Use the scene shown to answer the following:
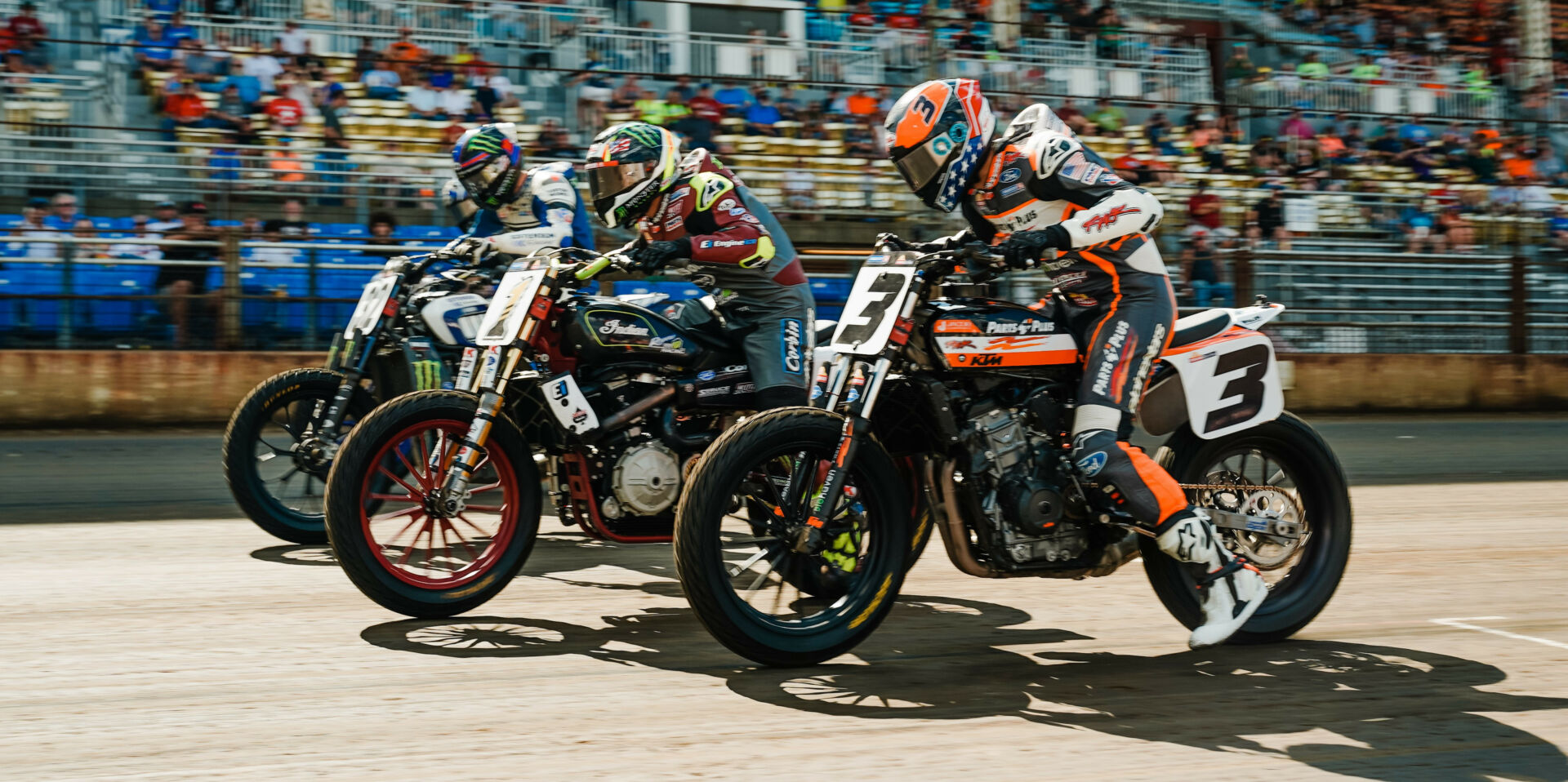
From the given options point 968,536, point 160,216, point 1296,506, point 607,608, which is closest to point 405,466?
point 607,608

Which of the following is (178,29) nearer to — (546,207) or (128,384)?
(128,384)

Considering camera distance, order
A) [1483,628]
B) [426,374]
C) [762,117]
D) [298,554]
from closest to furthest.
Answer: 1. [1483,628]
2. [298,554]
3. [426,374]
4. [762,117]

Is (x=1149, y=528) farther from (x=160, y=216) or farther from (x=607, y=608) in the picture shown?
(x=160, y=216)

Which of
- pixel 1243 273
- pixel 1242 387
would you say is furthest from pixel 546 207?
pixel 1243 273

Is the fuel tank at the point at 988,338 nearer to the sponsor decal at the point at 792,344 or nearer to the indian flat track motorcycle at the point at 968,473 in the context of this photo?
the indian flat track motorcycle at the point at 968,473

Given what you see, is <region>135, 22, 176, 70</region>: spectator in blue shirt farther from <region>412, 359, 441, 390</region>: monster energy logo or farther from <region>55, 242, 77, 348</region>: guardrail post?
<region>412, 359, 441, 390</region>: monster energy logo

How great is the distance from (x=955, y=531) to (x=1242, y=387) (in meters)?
1.19

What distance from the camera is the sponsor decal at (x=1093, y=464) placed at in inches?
187

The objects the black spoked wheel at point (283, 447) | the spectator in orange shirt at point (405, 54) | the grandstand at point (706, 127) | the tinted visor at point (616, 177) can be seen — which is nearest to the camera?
the tinted visor at point (616, 177)

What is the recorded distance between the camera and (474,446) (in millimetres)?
5254

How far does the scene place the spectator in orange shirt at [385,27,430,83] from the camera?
49.8ft

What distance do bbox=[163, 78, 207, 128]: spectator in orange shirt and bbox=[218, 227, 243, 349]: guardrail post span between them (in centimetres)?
223

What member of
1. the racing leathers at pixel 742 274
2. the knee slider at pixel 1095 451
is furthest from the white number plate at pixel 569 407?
the knee slider at pixel 1095 451

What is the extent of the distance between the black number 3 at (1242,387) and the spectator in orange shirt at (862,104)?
11642mm
